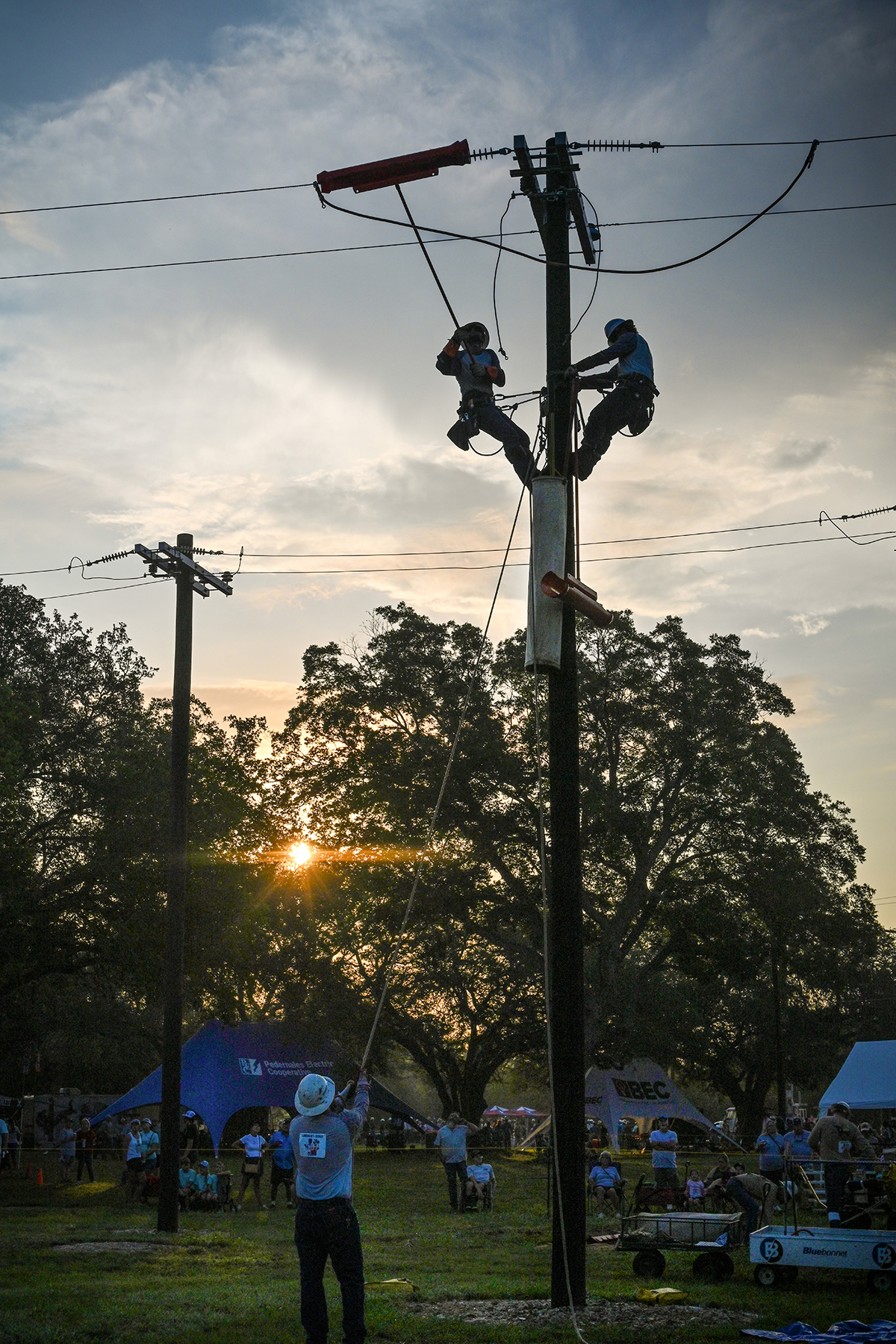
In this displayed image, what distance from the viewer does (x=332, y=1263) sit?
698 cm

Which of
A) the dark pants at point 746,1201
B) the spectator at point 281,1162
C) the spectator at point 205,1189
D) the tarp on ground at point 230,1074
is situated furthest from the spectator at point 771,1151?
the tarp on ground at point 230,1074

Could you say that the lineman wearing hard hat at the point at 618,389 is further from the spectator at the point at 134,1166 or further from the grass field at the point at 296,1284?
the spectator at the point at 134,1166

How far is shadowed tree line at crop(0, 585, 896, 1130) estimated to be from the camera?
1161 inches

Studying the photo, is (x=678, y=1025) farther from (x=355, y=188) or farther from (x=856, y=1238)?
(x=355, y=188)

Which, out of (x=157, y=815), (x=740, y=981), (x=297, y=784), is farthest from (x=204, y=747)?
(x=740, y=981)

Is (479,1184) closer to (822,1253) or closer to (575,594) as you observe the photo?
(822,1253)

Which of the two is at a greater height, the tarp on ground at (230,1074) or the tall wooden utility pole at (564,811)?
the tall wooden utility pole at (564,811)

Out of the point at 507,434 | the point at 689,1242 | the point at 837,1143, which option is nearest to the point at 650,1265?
the point at 689,1242

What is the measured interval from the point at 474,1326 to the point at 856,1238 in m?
3.92

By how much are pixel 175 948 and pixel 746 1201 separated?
315 inches

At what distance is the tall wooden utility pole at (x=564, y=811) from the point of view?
8797 millimetres

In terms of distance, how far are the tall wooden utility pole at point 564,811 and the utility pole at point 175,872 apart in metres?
8.21

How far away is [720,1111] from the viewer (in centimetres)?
8400

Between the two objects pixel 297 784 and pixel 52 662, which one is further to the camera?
pixel 297 784
